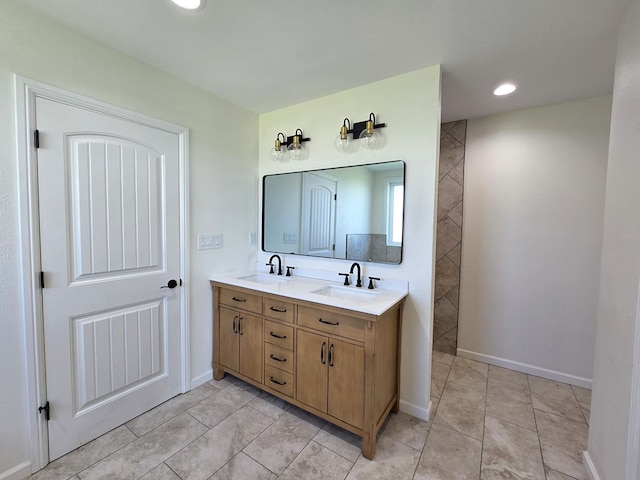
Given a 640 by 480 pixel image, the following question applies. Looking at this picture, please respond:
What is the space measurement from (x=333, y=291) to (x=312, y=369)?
0.62 meters

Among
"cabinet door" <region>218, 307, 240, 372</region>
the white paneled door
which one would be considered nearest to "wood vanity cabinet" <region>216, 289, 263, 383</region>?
"cabinet door" <region>218, 307, 240, 372</region>

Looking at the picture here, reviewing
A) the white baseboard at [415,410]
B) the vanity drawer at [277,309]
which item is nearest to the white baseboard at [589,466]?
the white baseboard at [415,410]

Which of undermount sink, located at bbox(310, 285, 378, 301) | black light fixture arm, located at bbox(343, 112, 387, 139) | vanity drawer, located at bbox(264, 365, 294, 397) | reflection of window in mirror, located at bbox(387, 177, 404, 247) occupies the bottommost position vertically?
vanity drawer, located at bbox(264, 365, 294, 397)

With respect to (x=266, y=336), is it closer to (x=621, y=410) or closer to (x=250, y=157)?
(x=250, y=157)

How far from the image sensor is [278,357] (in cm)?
200

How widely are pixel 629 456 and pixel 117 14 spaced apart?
3129 millimetres

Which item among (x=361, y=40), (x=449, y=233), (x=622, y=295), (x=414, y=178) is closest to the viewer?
(x=622, y=295)

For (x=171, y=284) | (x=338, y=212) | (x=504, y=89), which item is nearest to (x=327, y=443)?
(x=171, y=284)

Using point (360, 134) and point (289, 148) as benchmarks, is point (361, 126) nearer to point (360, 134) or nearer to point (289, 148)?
point (360, 134)

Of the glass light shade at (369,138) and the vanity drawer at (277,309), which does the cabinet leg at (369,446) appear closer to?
the vanity drawer at (277,309)

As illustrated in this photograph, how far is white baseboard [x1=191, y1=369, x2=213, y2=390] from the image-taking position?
2.27 metres

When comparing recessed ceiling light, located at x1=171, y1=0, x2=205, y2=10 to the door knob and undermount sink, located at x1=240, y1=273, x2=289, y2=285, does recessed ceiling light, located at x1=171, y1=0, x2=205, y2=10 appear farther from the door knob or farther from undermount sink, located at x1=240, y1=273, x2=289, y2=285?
undermount sink, located at x1=240, y1=273, x2=289, y2=285

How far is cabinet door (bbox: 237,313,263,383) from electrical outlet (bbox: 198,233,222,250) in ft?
2.10

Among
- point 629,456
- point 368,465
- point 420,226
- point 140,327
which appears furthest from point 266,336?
point 629,456
